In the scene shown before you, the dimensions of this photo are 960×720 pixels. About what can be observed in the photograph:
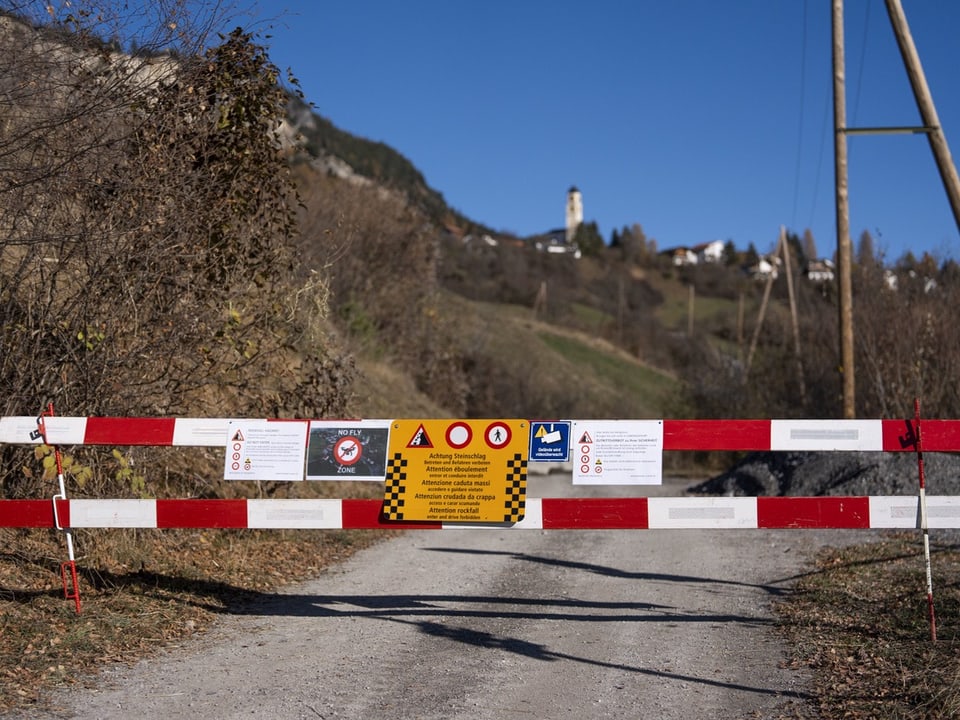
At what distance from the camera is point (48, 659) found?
20.4 ft

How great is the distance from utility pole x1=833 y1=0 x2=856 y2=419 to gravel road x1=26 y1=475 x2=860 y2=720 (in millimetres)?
8601

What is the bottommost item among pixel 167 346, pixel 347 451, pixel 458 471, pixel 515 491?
pixel 515 491

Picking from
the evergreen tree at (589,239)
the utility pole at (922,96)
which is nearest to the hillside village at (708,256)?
the evergreen tree at (589,239)

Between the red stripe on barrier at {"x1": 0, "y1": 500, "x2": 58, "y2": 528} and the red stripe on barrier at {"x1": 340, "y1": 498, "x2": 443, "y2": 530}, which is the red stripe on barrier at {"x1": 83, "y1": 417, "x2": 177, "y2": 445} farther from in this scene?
the red stripe on barrier at {"x1": 340, "y1": 498, "x2": 443, "y2": 530}

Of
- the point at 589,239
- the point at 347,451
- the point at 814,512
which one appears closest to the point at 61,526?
the point at 347,451

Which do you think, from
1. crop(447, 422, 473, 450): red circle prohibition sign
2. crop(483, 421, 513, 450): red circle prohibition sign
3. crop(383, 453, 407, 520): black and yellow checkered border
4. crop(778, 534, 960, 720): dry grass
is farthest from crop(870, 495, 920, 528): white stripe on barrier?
crop(383, 453, 407, 520): black and yellow checkered border

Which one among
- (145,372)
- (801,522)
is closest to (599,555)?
(801,522)

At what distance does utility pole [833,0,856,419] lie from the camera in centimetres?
1734

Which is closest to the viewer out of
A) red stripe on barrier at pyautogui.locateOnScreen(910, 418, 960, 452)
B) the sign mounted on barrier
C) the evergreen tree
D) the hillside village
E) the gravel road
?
the gravel road

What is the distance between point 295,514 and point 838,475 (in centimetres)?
1190

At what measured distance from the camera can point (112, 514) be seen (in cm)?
733

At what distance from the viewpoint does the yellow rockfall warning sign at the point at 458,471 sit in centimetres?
703

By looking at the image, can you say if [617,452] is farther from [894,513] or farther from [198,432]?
[198,432]

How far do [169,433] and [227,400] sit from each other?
4.01 meters
